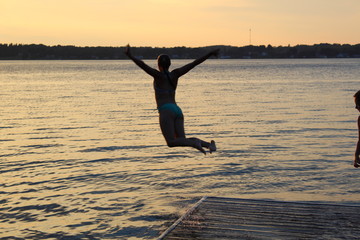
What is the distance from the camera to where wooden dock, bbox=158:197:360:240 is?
35.3 feet

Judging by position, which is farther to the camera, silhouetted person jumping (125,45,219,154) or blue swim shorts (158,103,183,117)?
blue swim shorts (158,103,183,117)

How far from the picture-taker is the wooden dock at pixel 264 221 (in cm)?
1076

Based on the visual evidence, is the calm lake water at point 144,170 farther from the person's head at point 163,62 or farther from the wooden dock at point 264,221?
the person's head at point 163,62

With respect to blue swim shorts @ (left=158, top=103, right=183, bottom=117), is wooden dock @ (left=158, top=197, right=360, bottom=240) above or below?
below

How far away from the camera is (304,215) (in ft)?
39.8

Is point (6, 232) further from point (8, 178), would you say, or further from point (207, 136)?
point (207, 136)

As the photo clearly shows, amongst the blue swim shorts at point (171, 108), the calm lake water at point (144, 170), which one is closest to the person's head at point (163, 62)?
the blue swim shorts at point (171, 108)

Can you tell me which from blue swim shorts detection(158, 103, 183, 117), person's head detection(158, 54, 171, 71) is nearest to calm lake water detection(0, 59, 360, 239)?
blue swim shorts detection(158, 103, 183, 117)

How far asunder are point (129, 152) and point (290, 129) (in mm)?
11560

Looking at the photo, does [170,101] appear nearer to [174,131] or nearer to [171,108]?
[171,108]

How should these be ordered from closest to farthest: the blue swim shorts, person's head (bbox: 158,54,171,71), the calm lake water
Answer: person's head (bbox: 158,54,171,71) → the blue swim shorts → the calm lake water

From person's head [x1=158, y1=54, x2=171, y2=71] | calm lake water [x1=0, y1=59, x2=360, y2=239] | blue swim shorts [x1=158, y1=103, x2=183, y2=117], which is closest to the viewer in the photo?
person's head [x1=158, y1=54, x2=171, y2=71]

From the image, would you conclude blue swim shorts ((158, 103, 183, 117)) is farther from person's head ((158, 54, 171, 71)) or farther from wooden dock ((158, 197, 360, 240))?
wooden dock ((158, 197, 360, 240))

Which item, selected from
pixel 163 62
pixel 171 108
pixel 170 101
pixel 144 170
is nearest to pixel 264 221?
pixel 171 108
